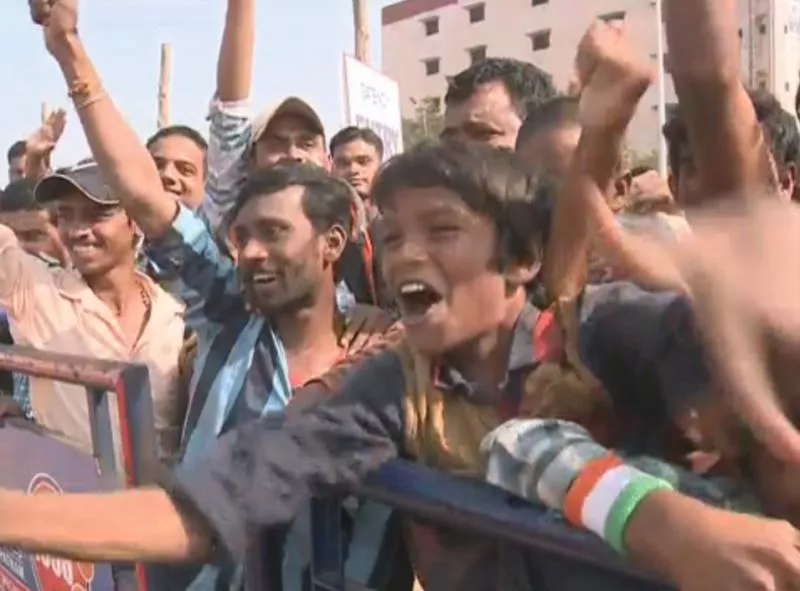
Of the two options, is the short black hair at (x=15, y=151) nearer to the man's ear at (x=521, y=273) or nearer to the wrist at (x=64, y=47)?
the wrist at (x=64, y=47)

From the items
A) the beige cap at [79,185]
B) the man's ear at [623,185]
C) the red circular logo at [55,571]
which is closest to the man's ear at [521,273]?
the man's ear at [623,185]

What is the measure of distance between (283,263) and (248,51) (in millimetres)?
796

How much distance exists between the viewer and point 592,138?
1.85m

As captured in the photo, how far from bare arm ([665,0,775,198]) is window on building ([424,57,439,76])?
5135 centimetres

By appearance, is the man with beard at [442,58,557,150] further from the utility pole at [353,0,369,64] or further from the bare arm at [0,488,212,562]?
the utility pole at [353,0,369,64]

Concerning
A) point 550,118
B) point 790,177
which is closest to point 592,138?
point 790,177

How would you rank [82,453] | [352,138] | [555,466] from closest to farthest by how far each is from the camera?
1. [555,466]
2. [82,453]
3. [352,138]

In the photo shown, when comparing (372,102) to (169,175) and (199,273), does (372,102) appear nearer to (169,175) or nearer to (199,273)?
(169,175)

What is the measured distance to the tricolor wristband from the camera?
1234 millimetres

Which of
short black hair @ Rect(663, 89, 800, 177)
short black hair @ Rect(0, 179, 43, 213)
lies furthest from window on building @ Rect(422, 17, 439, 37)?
short black hair @ Rect(663, 89, 800, 177)

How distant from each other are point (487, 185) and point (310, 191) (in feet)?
3.27

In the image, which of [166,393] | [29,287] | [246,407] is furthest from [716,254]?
[29,287]

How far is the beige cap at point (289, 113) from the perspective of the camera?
329cm

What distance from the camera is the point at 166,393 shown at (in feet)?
10.0
